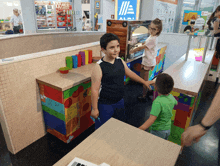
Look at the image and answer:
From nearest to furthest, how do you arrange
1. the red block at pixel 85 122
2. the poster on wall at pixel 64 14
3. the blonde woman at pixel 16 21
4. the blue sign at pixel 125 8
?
the red block at pixel 85 122, the blue sign at pixel 125 8, the blonde woman at pixel 16 21, the poster on wall at pixel 64 14

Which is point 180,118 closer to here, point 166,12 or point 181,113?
point 181,113

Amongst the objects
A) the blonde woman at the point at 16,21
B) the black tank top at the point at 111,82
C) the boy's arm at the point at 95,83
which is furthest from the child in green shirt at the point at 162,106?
the blonde woman at the point at 16,21

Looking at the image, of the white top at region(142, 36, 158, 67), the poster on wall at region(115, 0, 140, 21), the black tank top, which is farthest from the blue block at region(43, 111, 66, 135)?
the poster on wall at region(115, 0, 140, 21)

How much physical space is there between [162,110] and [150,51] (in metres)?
1.65

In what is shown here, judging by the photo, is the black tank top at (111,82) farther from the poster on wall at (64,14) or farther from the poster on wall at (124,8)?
the poster on wall at (64,14)

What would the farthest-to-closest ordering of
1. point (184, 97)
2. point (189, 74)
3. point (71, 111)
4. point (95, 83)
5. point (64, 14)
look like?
point (64, 14) < point (189, 74) < point (71, 111) < point (184, 97) < point (95, 83)

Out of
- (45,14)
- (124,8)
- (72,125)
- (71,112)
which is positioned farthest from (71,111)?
(45,14)

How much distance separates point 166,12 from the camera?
4.73m

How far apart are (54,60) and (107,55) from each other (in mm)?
898

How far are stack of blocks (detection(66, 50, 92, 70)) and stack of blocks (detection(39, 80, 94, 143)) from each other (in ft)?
1.36

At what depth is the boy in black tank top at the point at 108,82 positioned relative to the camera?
5.15ft

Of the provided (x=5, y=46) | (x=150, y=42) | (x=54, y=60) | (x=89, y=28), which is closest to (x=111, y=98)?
(x=54, y=60)

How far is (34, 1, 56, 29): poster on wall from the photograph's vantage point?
238 inches

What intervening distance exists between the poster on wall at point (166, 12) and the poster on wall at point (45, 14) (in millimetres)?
4272
